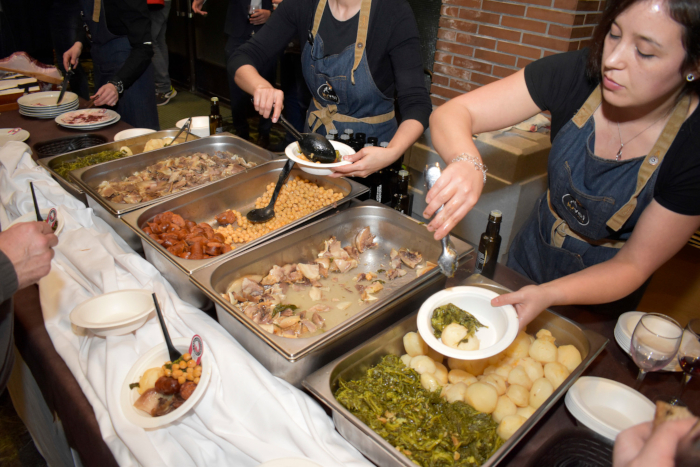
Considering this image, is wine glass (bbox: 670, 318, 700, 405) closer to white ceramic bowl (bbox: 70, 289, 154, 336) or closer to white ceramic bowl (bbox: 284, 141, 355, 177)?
white ceramic bowl (bbox: 284, 141, 355, 177)

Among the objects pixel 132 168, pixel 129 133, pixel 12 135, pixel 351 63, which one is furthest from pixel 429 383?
pixel 12 135

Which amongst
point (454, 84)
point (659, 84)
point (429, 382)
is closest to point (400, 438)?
point (429, 382)

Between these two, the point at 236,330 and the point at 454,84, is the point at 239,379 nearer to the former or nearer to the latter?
the point at 236,330

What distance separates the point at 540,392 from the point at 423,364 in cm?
31

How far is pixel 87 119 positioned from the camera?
2.95 metres

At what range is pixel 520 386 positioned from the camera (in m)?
1.20

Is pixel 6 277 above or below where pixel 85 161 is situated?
above

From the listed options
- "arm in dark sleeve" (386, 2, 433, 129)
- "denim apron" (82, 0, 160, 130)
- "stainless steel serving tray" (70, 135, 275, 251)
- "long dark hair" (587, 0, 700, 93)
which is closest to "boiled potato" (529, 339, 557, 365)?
"long dark hair" (587, 0, 700, 93)

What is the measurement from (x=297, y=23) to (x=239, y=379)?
→ 207 centimetres

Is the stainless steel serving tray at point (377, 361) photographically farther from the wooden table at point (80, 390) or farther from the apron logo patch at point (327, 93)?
the apron logo patch at point (327, 93)

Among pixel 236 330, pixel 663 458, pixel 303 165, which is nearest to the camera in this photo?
pixel 663 458

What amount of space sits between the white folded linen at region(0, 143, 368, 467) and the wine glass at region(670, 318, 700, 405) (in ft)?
2.95

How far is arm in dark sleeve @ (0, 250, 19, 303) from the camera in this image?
1149 millimetres

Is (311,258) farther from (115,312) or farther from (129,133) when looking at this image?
(129,133)
